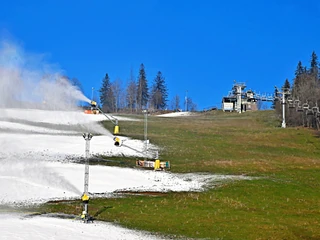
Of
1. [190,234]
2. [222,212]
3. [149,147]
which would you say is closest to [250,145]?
[149,147]

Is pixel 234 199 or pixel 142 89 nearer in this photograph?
pixel 234 199

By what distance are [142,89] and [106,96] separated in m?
15.1

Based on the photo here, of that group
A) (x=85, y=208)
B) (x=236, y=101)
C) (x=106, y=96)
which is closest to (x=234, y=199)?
(x=85, y=208)

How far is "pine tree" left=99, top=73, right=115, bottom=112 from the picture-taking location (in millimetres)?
176863

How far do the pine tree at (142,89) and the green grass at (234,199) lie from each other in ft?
347

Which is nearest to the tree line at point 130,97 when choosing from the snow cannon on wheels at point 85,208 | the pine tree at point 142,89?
the pine tree at point 142,89

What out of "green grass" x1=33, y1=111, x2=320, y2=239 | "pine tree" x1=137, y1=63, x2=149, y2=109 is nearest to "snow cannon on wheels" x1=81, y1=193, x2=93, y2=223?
"green grass" x1=33, y1=111, x2=320, y2=239

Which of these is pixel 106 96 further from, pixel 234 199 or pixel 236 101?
pixel 234 199

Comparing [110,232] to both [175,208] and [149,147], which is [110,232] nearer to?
[175,208]

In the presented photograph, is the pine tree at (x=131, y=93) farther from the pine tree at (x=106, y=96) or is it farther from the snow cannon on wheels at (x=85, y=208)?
the snow cannon on wheels at (x=85, y=208)

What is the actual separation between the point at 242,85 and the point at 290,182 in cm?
11220

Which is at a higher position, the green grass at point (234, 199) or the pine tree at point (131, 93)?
the pine tree at point (131, 93)

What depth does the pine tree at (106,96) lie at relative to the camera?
177m

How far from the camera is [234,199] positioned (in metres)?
37.6
